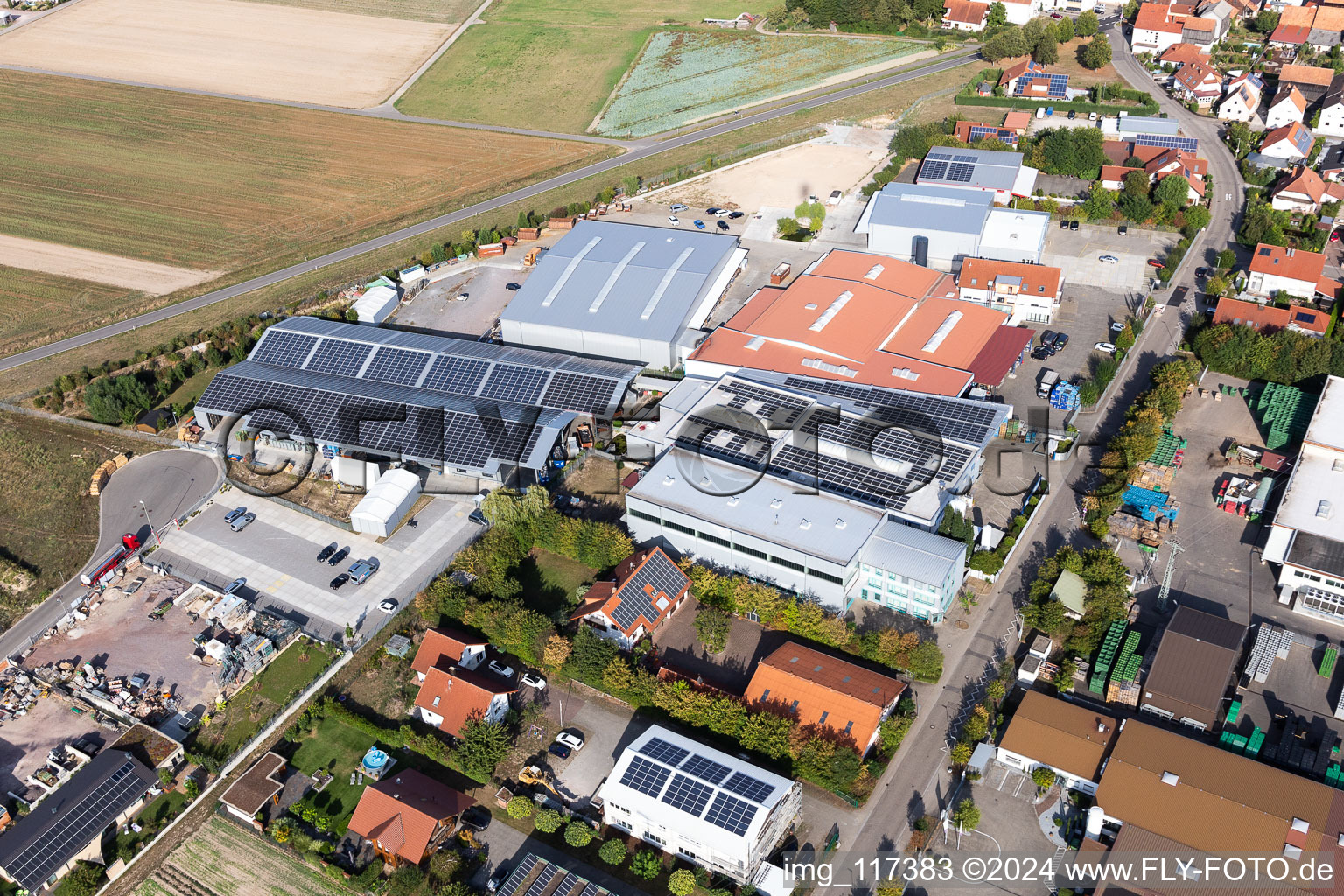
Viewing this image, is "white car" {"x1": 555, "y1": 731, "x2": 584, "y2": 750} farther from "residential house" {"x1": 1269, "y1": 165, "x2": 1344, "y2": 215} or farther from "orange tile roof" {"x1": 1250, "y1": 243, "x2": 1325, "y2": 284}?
"residential house" {"x1": 1269, "y1": 165, "x2": 1344, "y2": 215}

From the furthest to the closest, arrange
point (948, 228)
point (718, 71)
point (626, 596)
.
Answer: point (718, 71)
point (948, 228)
point (626, 596)

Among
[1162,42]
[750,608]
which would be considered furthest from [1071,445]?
[1162,42]

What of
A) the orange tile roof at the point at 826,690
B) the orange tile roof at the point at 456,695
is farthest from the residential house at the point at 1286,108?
the orange tile roof at the point at 456,695

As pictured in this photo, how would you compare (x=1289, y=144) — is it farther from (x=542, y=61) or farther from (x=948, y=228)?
(x=542, y=61)

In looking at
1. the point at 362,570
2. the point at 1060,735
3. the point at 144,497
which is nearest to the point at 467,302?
the point at 144,497

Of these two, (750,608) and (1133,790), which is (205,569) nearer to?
(750,608)
